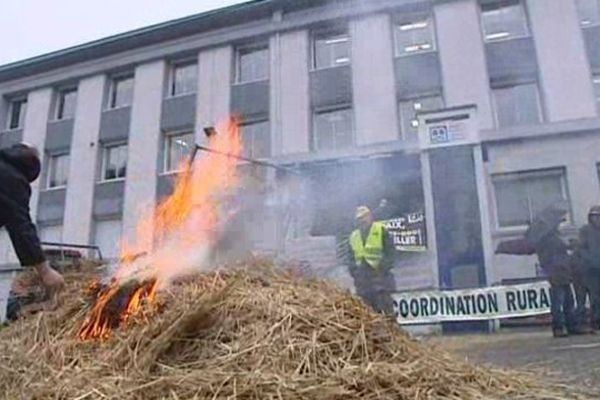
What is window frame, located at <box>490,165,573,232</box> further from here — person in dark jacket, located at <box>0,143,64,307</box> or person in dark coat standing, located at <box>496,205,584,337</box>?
person in dark jacket, located at <box>0,143,64,307</box>

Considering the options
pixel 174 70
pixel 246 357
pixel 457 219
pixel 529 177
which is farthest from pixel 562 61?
pixel 246 357

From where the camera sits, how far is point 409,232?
9.30 m

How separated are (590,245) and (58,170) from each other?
56.8 ft

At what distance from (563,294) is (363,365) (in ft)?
14.4

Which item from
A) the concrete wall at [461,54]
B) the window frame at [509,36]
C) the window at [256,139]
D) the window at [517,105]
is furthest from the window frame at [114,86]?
the window at [517,105]

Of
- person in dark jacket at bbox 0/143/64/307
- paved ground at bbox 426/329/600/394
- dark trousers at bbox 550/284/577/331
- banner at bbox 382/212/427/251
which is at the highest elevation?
banner at bbox 382/212/427/251

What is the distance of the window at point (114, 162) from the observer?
1822cm

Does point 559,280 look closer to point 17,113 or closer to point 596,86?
point 596,86

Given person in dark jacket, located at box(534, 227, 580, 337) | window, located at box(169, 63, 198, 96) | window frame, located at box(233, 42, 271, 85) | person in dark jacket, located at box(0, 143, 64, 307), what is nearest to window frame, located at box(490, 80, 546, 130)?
window frame, located at box(233, 42, 271, 85)

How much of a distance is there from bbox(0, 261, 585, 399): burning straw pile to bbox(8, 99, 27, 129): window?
19.6m

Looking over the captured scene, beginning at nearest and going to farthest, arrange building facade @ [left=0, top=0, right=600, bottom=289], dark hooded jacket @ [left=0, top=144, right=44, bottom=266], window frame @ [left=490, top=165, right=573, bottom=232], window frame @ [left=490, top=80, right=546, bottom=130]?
dark hooded jacket @ [left=0, top=144, right=44, bottom=266], building facade @ [left=0, top=0, right=600, bottom=289], window frame @ [left=490, top=165, right=573, bottom=232], window frame @ [left=490, top=80, right=546, bottom=130]

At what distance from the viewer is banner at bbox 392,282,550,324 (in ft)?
23.8

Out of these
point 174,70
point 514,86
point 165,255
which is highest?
point 174,70

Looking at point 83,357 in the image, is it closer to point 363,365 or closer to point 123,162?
point 363,365
